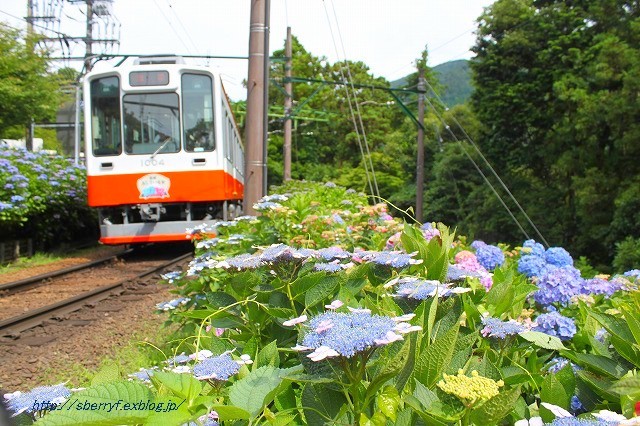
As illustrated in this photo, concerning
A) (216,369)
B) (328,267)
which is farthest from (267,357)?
(328,267)

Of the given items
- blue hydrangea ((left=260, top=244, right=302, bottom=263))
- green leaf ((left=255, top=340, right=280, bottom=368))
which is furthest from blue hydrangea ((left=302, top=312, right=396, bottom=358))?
blue hydrangea ((left=260, top=244, right=302, bottom=263))

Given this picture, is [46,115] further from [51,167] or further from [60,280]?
[60,280]

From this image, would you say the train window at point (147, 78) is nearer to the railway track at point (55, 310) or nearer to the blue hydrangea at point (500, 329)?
the railway track at point (55, 310)

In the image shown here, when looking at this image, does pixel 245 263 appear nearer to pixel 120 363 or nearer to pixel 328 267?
pixel 328 267

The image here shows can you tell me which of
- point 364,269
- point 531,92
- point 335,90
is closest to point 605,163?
point 531,92

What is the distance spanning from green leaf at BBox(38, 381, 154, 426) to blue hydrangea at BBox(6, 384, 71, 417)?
139mm

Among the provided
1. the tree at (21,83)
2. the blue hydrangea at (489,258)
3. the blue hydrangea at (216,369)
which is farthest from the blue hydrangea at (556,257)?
the tree at (21,83)

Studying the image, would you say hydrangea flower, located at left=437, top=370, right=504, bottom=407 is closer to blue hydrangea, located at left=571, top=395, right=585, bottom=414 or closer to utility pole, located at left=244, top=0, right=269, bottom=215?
blue hydrangea, located at left=571, top=395, right=585, bottom=414

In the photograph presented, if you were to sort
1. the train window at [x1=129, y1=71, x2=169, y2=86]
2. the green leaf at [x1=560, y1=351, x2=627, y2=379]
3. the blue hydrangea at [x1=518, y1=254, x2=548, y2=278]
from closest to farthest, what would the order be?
the green leaf at [x1=560, y1=351, x2=627, y2=379] < the blue hydrangea at [x1=518, y1=254, x2=548, y2=278] < the train window at [x1=129, y1=71, x2=169, y2=86]

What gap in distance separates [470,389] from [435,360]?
0.64 feet

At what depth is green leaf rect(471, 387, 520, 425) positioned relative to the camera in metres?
0.95

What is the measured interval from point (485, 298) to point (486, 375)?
0.60m

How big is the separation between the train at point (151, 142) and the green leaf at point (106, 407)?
30.8ft

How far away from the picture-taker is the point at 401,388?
1081 mm
